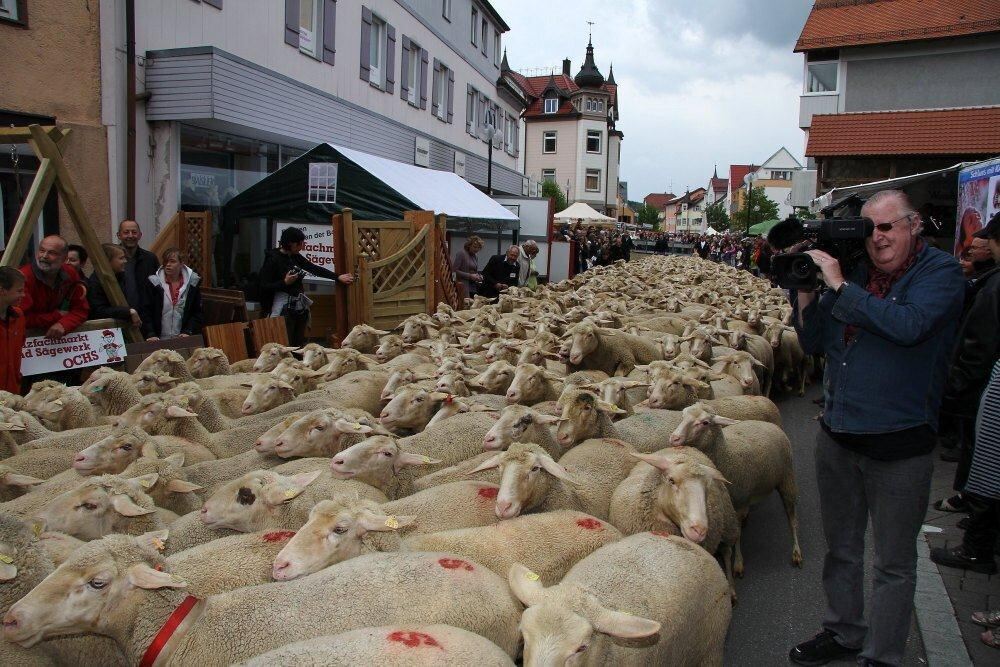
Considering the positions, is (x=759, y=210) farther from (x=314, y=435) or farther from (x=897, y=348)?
(x=897, y=348)

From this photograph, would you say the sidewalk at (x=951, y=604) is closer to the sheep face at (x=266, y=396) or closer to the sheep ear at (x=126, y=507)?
the sheep ear at (x=126, y=507)

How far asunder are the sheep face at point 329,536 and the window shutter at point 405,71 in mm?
19974

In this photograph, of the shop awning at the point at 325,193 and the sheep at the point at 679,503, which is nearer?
the sheep at the point at 679,503

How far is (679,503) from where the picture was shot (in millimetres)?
3695

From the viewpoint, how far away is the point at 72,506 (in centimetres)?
331

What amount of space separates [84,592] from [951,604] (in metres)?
4.25

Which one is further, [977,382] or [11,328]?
[11,328]

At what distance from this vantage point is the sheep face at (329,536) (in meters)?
2.91

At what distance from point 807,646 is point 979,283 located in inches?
Answer: 129

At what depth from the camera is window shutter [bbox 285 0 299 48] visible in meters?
14.9

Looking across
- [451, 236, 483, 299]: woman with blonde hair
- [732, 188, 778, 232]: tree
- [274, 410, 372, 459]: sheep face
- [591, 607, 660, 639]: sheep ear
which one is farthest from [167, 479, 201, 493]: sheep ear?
[732, 188, 778, 232]: tree

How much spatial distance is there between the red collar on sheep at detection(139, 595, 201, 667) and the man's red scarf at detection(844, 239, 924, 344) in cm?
279

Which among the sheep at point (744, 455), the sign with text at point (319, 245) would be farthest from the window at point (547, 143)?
the sheep at point (744, 455)

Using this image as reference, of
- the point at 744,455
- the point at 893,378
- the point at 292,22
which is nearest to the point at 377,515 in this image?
the point at 893,378
